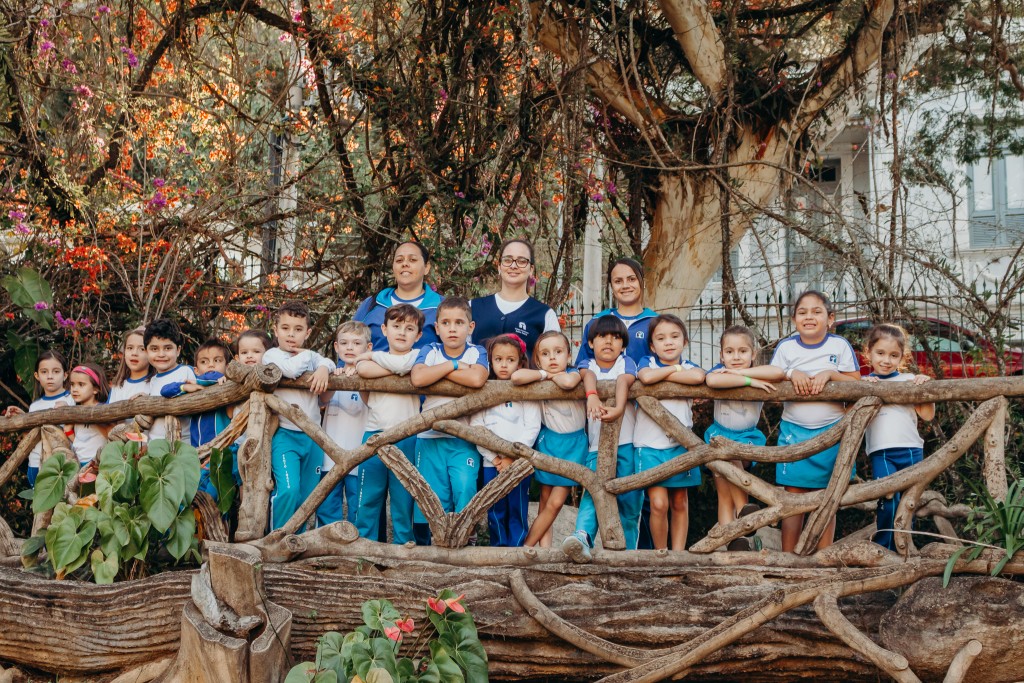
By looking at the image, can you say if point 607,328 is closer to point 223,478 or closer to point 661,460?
point 661,460

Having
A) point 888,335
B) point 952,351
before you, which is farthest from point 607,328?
point 952,351

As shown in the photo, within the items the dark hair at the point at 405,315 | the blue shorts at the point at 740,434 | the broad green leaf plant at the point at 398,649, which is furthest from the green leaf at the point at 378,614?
the blue shorts at the point at 740,434

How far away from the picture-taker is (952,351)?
766cm

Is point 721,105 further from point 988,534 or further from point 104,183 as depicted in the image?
point 104,183

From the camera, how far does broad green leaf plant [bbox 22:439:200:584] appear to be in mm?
4871

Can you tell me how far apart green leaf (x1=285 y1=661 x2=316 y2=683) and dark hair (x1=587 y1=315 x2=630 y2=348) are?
→ 214 centimetres

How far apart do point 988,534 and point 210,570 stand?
361 cm

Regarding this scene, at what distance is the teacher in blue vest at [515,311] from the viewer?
561 centimetres

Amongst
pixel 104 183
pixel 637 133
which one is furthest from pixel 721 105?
pixel 104 183

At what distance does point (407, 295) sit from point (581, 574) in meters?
1.95

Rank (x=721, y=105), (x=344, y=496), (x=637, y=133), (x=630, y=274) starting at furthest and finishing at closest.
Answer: (x=637, y=133) → (x=721, y=105) → (x=344, y=496) → (x=630, y=274)

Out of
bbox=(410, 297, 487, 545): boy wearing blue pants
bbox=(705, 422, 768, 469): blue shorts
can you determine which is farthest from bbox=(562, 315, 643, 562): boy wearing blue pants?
bbox=(410, 297, 487, 545): boy wearing blue pants

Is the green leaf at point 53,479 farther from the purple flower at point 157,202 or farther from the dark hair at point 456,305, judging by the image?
the purple flower at point 157,202

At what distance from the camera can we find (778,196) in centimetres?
860
